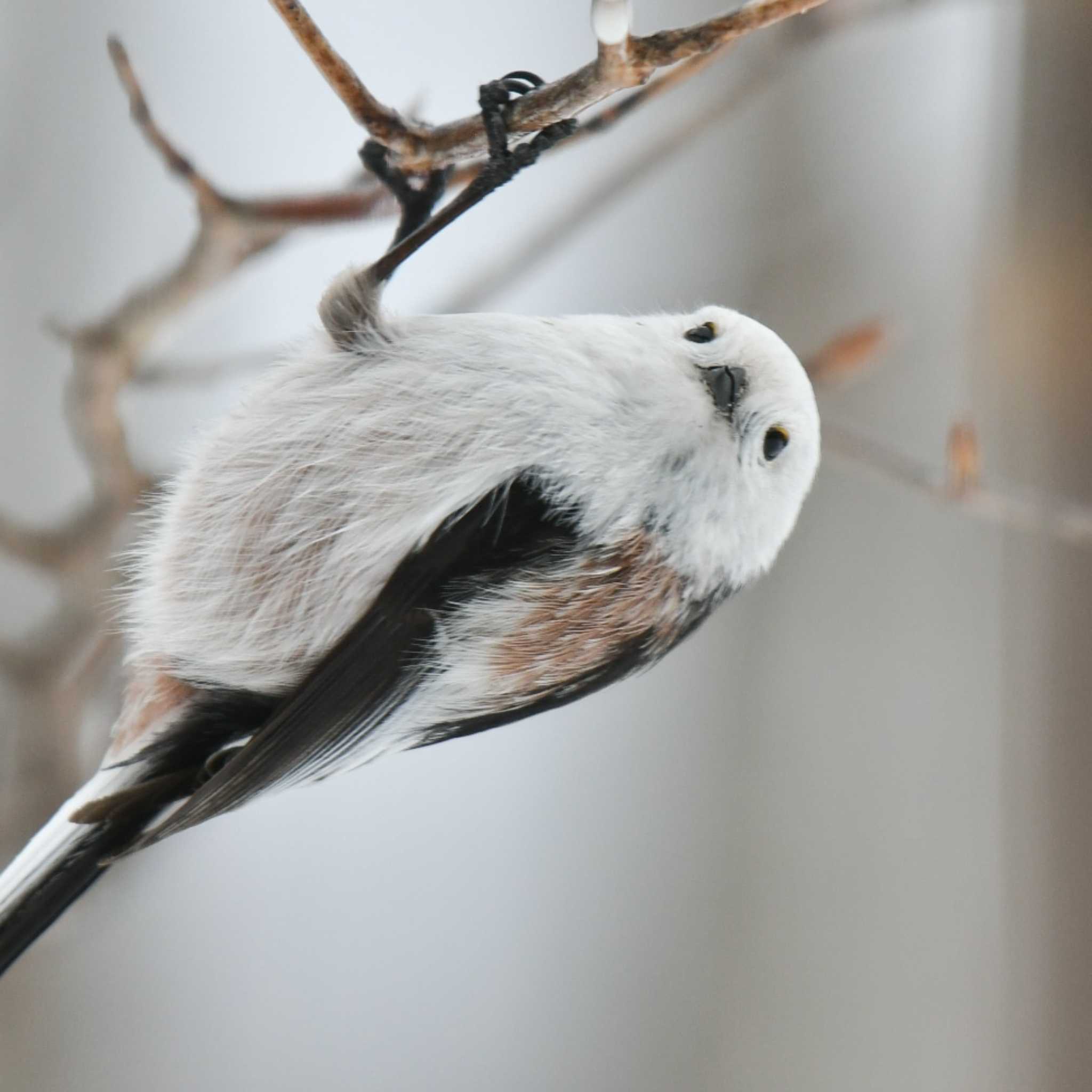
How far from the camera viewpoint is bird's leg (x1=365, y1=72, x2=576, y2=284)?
1.06 feet

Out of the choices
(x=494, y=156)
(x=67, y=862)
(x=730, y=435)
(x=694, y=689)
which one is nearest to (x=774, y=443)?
(x=730, y=435)

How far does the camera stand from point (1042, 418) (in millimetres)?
900

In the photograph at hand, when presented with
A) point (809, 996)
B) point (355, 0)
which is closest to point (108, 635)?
point (355, 0)

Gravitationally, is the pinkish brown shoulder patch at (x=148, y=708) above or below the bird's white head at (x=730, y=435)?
below

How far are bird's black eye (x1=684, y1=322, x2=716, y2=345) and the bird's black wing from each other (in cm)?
7

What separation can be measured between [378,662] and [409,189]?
0.17m

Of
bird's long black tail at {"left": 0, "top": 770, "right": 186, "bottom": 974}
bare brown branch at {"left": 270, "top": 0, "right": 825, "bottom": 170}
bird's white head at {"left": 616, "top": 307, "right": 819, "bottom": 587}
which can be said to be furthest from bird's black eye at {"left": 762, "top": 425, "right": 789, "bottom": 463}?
bird's long black tail at {"left": 0, "top": 770, "right": 186, "bottom": 974}

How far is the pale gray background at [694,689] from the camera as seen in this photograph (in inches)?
18.7

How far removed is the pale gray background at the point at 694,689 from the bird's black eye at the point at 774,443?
6.7 inches

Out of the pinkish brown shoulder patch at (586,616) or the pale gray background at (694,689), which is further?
the pale gray background at (694,689)

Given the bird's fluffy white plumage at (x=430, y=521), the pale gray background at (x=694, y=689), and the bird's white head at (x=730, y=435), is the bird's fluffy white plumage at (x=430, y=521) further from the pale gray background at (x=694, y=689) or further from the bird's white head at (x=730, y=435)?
the pale gray background at (x=694, y=689)

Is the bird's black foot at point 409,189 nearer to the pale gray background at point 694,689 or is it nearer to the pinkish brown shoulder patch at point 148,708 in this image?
the pale gray background at point 694,689

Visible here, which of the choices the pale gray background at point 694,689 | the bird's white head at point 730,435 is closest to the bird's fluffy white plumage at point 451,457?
the bird's white head at point 730,435

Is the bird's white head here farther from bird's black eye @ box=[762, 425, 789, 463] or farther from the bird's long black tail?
the bird's long black tail
